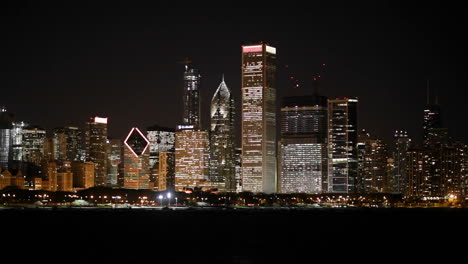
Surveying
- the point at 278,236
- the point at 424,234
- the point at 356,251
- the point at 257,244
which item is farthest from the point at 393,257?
the point at 424,234

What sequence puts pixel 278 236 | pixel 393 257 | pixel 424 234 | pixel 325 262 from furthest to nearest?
pixel 424 234, pixel 278 236, pixel 393 257, pixel 325 262

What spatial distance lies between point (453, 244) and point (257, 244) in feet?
82.0

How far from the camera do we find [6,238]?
99.6m

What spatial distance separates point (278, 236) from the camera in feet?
371

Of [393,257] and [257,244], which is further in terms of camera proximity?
[257,244]

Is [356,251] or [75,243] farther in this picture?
[75,243]

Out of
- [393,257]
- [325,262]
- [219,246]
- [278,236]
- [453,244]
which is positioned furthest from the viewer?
[278,236]

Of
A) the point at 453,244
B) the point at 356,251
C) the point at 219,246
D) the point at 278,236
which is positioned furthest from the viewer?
the point at 278,236

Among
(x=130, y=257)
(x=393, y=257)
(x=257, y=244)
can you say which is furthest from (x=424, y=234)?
(x=130, y=257)

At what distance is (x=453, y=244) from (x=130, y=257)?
44103 millimetres

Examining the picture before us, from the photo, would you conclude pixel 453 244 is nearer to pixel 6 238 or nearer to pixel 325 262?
pixel 325 262

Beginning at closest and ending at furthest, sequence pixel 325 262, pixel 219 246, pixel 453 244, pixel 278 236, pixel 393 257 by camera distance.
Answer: pixel 325 262 → pixel 393 257 → pixel 219 246 → pixel 453 244 → pixel 278 236

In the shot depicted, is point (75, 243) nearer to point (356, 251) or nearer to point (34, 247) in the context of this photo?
point (34, 247)

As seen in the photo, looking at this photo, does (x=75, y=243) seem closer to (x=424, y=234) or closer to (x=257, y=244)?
(x=257, y=244)
